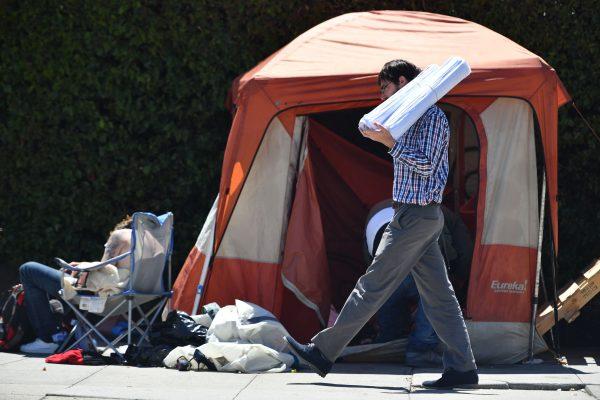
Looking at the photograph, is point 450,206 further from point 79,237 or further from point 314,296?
point 79,237

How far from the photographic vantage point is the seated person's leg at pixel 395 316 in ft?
22.9

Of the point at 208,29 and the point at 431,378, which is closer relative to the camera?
the point at 431,378

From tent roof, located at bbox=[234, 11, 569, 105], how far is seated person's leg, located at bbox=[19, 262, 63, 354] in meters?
1.99

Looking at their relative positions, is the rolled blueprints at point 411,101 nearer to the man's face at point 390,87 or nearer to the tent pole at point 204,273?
the man's face at point 390,87

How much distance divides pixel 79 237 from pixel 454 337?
13.4 ft

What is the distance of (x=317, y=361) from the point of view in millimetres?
5742

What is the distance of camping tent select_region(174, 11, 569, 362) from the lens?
691cm

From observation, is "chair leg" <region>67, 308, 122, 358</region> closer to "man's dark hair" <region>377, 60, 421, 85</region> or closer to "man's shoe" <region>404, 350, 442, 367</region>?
"man's shoe" <region>404, 350, 442, 367</region>

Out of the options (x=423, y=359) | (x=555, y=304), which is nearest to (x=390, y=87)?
(x=423, y=359)

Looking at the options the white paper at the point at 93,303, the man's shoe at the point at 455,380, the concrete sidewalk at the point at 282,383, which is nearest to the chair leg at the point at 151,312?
the white paper at the point at 93,303

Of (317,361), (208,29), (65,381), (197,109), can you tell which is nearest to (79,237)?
(197,109)

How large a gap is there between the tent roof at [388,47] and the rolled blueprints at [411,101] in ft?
3.43

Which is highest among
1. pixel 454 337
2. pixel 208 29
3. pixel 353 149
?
pixel 208 29

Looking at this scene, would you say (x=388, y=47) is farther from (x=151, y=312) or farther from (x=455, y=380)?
(x=455, y=380)
